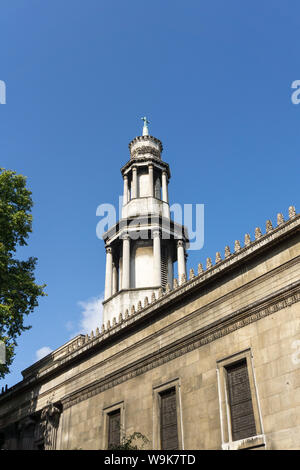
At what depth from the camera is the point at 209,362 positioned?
16.8m

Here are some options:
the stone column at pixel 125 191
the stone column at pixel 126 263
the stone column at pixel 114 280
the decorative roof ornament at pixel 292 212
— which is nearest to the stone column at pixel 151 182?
the stone column at pixel 125 191

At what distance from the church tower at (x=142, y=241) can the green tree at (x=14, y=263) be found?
29.7ft

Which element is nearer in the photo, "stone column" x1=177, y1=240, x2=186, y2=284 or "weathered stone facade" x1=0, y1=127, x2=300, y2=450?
"weathered stone facade" x1=0, y1=127, x2=300, y2=450

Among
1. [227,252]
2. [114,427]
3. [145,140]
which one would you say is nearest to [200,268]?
[227,252]

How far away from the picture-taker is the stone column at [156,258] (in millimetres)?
32312

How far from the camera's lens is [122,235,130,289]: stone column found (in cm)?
3266

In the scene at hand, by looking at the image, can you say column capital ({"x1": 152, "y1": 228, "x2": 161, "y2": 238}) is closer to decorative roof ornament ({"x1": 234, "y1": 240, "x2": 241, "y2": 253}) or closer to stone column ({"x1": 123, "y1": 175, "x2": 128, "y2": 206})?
stone column ({"x1": 123, "y1": 175, "x2": 128, "y2": 206})

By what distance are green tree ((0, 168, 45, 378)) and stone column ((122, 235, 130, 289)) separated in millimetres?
8555

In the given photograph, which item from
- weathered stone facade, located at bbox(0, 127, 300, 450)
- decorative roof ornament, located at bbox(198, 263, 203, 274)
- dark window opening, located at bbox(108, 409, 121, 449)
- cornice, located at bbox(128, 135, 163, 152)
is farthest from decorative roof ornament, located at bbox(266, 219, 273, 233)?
cornice, located at bbox(128, 135, 163, 152)

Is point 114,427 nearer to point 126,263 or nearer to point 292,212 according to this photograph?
point 292,212

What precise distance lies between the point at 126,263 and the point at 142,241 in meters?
2.34

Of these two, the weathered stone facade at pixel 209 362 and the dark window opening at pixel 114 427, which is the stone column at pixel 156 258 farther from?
the dark window opening at pixel 114 427
